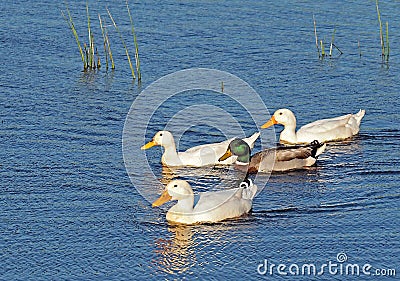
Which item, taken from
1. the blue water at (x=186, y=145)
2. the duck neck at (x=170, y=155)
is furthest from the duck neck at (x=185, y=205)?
the duck neck at (x=170, y=155)

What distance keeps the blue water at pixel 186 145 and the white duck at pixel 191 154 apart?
169mm

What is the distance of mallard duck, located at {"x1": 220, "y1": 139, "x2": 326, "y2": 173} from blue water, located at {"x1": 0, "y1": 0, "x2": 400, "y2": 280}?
0.68ft

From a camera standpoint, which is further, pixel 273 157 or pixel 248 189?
pixel 273 157

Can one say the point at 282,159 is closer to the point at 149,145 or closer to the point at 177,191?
the point at 149,145

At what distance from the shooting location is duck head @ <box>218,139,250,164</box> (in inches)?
571

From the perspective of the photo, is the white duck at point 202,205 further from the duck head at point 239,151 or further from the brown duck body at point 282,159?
the brown duck body at point 282,159

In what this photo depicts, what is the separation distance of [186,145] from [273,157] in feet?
5.21

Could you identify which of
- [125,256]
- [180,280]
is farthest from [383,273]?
[125,256]

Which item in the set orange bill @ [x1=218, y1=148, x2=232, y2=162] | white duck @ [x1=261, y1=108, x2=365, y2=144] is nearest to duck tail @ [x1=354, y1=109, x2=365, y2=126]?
white duck @ [x1=261, y1=108, x2=365, y2=144]

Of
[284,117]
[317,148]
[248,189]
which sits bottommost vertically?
[248,189]

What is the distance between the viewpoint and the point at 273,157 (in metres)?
14.7

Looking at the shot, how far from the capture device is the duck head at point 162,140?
14.8m

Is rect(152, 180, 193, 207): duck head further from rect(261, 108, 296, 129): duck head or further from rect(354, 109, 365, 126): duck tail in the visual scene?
rect(354, 109, 365, 126): duck tail

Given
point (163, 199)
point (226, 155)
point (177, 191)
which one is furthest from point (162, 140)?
point (177, 191)
